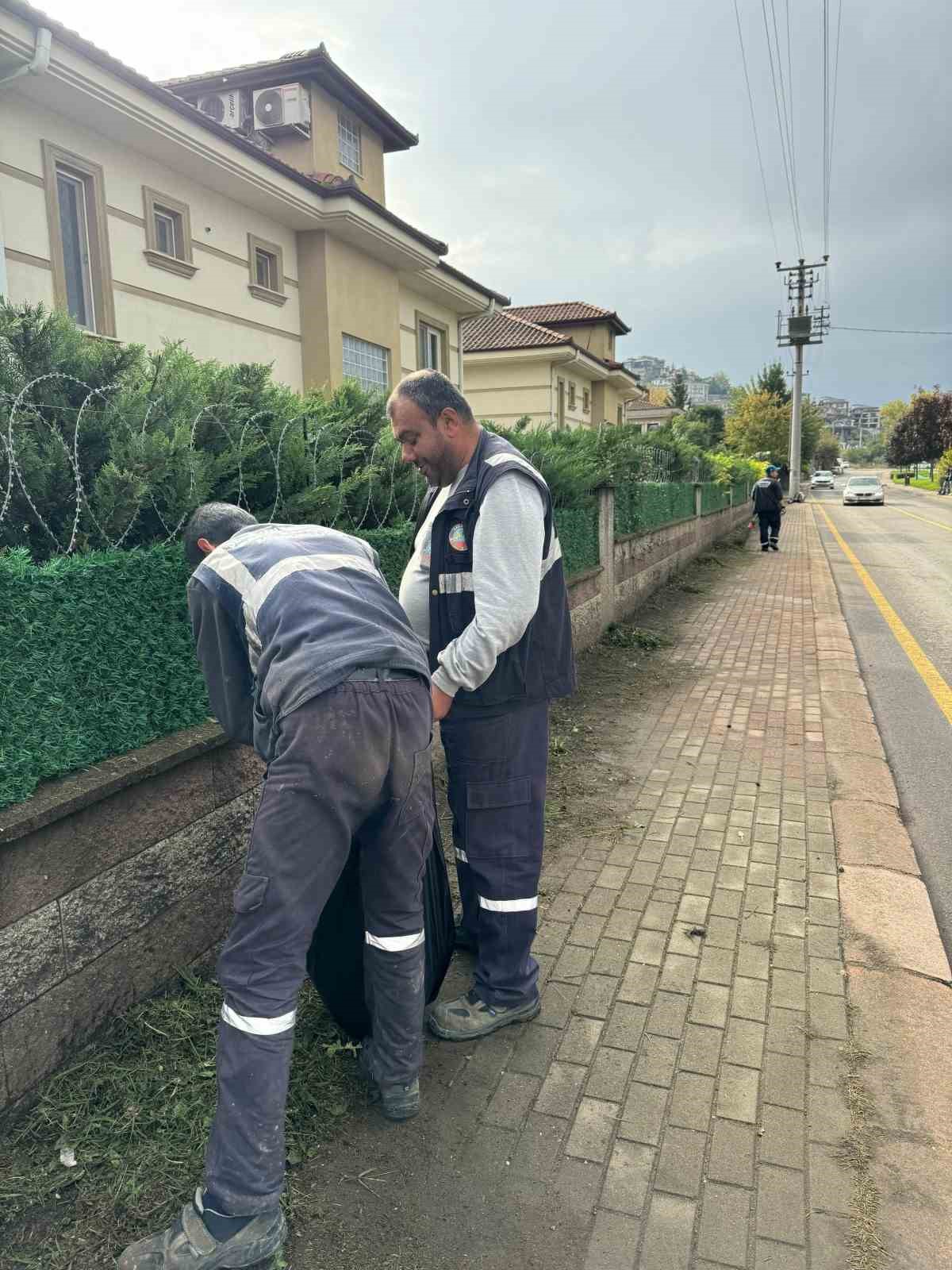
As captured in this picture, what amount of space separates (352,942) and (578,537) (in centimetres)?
636

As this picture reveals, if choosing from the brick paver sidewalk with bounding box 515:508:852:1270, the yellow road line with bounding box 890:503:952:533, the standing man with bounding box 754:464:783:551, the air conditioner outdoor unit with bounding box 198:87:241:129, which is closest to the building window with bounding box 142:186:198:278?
the air conditioner outdoor unit with bounding box 198:87:241:129

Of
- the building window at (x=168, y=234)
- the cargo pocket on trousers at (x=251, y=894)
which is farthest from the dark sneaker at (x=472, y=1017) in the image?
the building window at (x=168, y=234)

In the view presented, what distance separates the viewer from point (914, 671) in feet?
28.3

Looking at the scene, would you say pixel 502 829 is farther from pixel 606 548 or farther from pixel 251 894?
pixel 606 548

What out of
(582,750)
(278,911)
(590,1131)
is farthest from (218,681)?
(582,750)

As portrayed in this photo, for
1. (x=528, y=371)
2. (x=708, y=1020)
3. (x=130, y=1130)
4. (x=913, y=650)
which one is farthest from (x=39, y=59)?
(x=528, y=371)

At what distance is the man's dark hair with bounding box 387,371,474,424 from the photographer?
2.73 metres

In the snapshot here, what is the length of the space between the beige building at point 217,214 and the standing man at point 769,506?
25.0ft

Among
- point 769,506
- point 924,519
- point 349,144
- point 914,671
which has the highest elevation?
point 349,144

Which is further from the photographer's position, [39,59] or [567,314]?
Result: [567,314]

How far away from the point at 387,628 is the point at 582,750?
3.93 meters

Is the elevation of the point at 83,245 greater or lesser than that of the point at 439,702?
greater

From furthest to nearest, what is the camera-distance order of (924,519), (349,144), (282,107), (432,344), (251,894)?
1. (924,519)
2. (432,344)
3. (349,144)
4. (282,107)
5. (251,894)

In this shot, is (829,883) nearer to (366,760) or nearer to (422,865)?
(422,865)
